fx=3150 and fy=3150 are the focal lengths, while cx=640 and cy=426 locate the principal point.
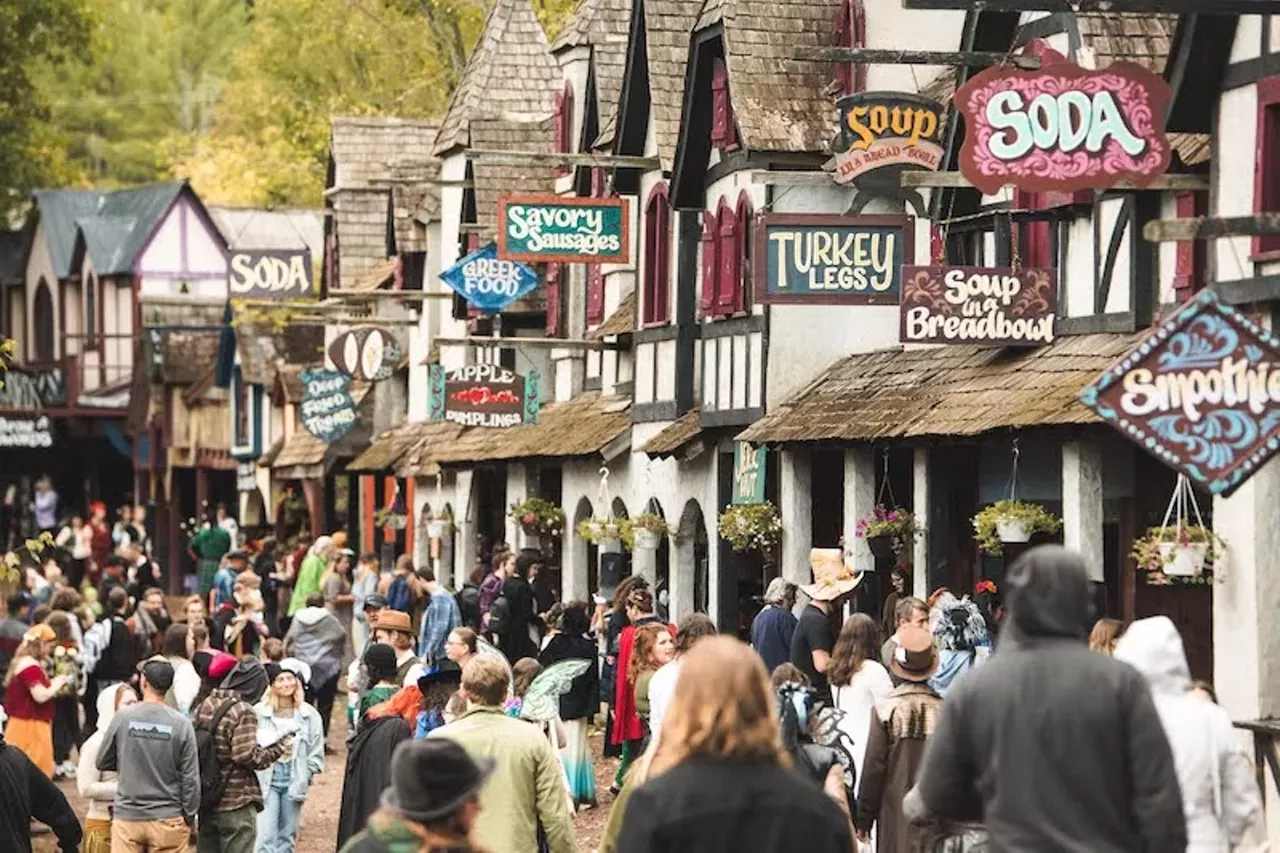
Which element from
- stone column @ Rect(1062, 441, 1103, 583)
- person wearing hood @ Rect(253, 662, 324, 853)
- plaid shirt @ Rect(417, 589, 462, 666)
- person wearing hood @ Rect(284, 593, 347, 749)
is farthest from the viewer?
plaid shirt @ Rect(417, 589, 462, 666)

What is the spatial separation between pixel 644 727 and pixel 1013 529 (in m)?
2.91

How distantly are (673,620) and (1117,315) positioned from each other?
35.7 ft

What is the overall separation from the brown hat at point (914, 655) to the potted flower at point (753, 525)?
44.7ft

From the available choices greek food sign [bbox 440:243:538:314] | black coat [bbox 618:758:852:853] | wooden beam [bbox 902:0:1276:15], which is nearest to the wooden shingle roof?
wooden beam [bbox 902:0:1276:15]

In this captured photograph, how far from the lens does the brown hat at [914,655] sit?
557 inches

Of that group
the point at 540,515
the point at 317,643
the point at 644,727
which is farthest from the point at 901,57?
the point at 540,515

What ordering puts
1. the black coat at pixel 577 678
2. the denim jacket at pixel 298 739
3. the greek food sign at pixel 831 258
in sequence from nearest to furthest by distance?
1. the denim jacket at pixel 298 739
2. the black coat at pixel 577 678
3. the greek food sign at pixel 831 258

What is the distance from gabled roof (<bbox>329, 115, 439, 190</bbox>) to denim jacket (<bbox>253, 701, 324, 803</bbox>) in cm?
2995

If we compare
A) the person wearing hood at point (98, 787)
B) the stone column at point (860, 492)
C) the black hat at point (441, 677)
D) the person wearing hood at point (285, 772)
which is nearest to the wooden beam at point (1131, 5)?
the black hat at point (441, 677)

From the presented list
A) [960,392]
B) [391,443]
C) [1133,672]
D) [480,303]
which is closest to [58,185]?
[391,443]

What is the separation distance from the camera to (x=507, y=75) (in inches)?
1688

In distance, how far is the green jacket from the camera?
12406mm

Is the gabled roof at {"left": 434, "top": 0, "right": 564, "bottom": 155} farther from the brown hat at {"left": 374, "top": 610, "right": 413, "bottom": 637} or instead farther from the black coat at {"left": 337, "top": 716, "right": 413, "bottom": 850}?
the black coat at {"left": 337, "top": 716, "right": 413, "bottom": 850}

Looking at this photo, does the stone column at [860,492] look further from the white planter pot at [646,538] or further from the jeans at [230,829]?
the jeans at [230,829]
